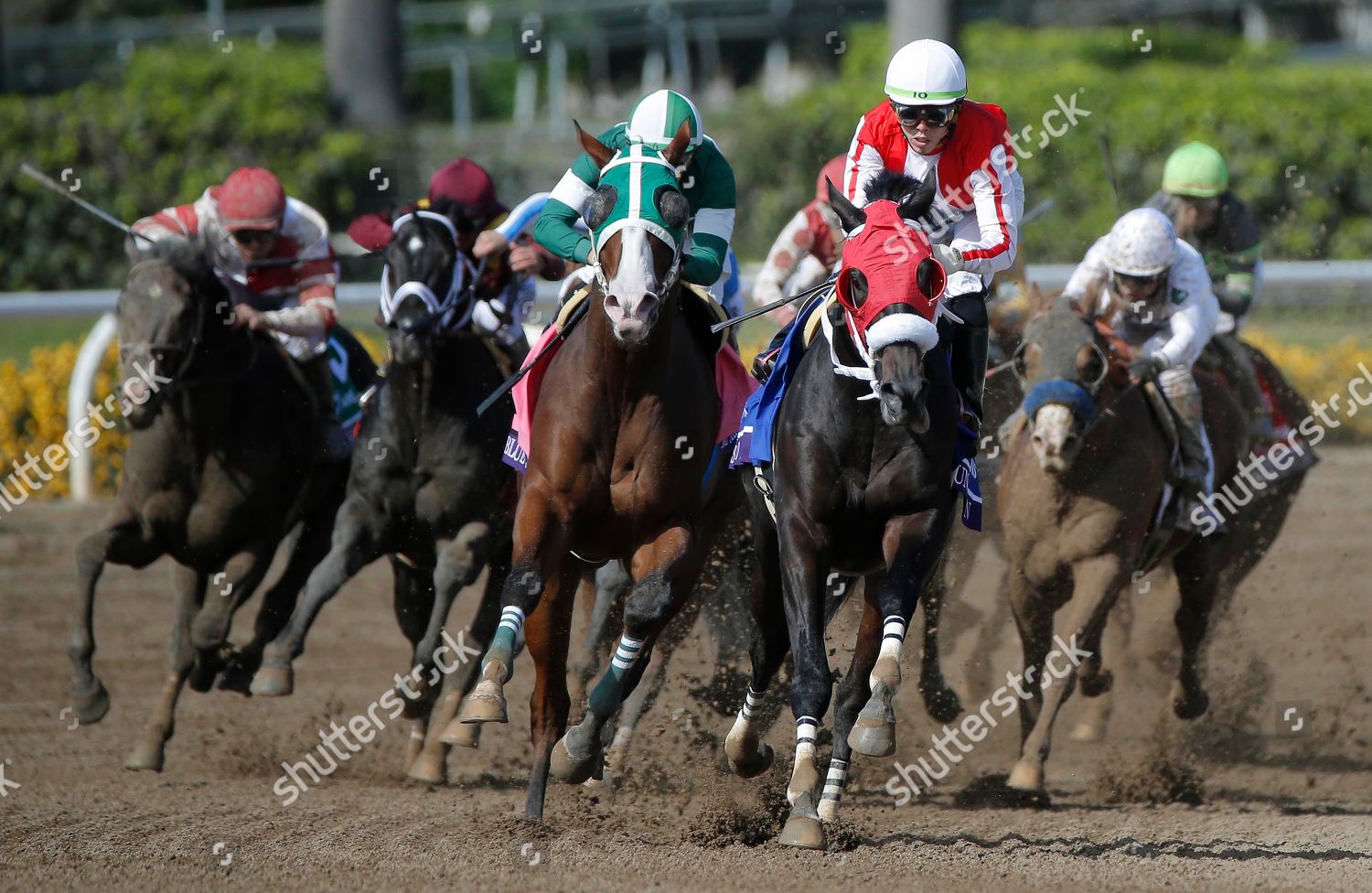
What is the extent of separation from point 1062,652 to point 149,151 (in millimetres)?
11446

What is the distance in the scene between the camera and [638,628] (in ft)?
18.6

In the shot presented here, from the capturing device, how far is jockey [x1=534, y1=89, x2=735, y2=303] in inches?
226

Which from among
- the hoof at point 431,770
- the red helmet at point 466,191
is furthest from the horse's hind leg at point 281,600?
the red helmet at point 466,191

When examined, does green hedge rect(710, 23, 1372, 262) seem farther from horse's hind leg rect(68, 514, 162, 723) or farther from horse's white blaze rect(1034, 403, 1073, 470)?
horse's hind leg rect(68, 514, 162, 723)

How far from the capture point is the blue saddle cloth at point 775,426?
5.76 m

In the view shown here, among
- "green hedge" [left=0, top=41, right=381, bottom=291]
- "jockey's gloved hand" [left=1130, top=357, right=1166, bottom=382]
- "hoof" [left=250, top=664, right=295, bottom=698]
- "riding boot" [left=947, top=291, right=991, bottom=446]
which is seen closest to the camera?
Result: "riding boot" [left=947, top=291, right=991, bottom=446]

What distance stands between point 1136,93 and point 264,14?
450 inches

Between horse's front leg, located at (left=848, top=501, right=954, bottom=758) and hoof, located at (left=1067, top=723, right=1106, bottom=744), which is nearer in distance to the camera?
horse's front leg, located at (left=848, top=501, right=954, bottom=758)

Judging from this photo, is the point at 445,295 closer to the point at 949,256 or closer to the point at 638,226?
the point at 638,226

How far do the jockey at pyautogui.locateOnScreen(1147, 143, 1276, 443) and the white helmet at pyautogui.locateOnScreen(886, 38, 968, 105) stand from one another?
9.72 ft

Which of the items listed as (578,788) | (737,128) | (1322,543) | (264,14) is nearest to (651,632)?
(578,788)

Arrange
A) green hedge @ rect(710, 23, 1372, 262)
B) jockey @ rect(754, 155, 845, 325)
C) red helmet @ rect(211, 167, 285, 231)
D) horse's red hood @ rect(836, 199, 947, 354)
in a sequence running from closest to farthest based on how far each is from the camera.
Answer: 1. horse's red hood @ rect(836, 199, 947, 354)
2. red helmet @ rect(211, 167, 285, 231)
3. jockey @ rect(754, 155, 845, 325)
4. green hedge @ rect(710, 23, 1372, 262)

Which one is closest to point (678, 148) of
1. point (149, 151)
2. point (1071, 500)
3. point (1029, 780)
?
point (1071, 500)

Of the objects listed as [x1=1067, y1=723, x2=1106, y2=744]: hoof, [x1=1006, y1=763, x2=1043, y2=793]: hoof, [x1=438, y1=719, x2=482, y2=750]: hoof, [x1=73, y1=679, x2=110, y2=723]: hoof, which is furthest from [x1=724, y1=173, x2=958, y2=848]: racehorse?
[x1=73, y1=679, x2=110, y2=723]: hoof
